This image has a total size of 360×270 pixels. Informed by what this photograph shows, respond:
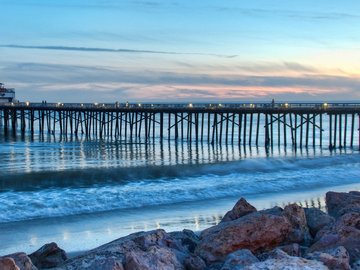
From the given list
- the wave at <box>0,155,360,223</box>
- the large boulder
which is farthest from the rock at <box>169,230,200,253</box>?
the wave at <box>0,155,360,223</box>

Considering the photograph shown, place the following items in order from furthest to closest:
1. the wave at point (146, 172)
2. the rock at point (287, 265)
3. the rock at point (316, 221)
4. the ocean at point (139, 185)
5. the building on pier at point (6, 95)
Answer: the building on pier at point (6, 95) → the wave at point (146, 172) → the ocean at point (139, 185) → the rock at point (316, 221) → the rock at point (287, 265)

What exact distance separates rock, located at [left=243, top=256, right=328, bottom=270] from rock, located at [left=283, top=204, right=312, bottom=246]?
1.89 metres

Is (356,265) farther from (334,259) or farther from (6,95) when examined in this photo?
(6,95)

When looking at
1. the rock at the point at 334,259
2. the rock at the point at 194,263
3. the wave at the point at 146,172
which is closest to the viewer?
the rock at the point at 334,259

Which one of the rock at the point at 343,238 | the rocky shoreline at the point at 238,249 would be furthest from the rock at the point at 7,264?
the rock at the point at 343,238

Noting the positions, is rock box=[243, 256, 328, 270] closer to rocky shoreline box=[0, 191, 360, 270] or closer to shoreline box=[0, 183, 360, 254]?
rocky shoreline box=[0, 191, 360, 270]

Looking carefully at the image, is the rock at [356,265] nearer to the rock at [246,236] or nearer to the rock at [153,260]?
the rock at [246,236]

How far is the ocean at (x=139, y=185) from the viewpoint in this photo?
44.9ft

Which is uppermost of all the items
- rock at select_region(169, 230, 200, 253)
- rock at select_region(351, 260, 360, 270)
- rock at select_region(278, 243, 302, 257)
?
rock at select_region(278, 243, 302, 257)

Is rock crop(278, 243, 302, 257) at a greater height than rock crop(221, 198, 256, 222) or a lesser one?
lesser

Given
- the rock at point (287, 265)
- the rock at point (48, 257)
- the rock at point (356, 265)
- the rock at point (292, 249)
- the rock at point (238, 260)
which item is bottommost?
the rock at point (48, 257)

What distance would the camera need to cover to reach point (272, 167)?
1148 inches

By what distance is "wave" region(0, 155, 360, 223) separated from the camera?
16747 millimetres

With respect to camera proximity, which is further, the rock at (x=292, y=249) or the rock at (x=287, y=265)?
the rock at (x=292, y=249)
